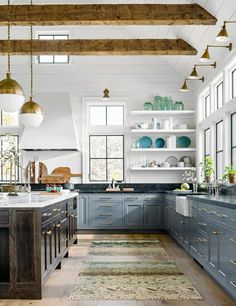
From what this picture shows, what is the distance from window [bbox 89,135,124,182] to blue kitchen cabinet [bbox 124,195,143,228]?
1081mm

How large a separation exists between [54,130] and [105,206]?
76.5 inches

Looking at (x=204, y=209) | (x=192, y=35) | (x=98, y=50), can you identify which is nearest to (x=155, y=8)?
(x=192, y=35)

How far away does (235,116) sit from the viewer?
285 inches

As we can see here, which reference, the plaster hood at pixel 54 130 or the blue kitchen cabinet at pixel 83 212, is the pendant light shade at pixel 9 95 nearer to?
the blue kitchen cabinet at pixel 83 212

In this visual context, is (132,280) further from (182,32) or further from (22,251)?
(182,32)

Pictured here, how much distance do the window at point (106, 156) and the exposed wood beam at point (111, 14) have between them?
3.99m

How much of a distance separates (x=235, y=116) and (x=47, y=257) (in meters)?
3.72

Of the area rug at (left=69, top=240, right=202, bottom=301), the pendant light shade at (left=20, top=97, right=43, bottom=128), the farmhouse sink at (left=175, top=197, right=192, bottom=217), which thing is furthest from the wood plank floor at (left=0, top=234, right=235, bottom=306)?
the pendant light shade at (left=20, top=97, right=43, bottom=128)

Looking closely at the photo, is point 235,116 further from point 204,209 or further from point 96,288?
point 96,288

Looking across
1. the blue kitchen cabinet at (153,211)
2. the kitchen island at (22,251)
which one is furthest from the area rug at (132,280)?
the blue kitchen cabinet at (153,211)

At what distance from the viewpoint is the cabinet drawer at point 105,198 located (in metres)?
9.89

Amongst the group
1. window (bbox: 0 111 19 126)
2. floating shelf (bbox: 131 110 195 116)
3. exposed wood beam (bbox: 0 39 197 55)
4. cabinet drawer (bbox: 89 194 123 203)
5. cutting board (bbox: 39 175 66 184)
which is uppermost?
exposed wood beam (bbox: 0 39 197 55)

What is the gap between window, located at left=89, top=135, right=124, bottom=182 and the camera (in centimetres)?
1084

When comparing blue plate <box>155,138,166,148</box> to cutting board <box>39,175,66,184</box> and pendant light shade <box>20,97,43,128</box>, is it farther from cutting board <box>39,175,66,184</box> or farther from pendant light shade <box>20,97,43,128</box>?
pendant light shade <box>20,97,43,128</box>
